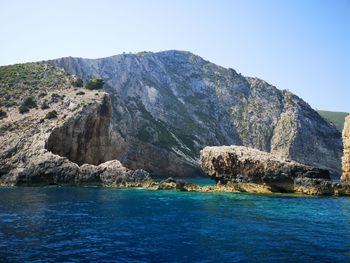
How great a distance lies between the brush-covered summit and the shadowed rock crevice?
47274 mm

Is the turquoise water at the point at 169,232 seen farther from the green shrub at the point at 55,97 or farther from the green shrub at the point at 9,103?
the green shrub at the point at 55,97

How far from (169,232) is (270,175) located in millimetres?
33706

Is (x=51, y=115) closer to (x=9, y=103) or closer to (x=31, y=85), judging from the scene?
(x=9, y=103)

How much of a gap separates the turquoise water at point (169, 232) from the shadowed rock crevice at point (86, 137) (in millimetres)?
36261

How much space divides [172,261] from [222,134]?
16064cm

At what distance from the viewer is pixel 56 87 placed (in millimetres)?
93438

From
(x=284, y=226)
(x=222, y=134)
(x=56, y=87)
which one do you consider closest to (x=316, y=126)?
(x=222, y=134)

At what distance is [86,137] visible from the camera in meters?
80.4

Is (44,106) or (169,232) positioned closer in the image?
(169,232)

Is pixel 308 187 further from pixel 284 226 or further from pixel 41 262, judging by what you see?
pixel 41 262

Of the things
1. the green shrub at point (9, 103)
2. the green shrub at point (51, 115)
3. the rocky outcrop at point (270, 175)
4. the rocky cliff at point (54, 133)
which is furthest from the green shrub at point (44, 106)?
the rocky outcrop at point (270, 175)

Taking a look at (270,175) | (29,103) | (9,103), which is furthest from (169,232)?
(9,103)

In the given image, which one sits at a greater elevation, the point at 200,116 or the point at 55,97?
the point at 200,116

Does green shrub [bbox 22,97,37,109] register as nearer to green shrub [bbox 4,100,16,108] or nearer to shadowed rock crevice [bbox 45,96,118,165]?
green shrub [bbox 4,100,16,108]
